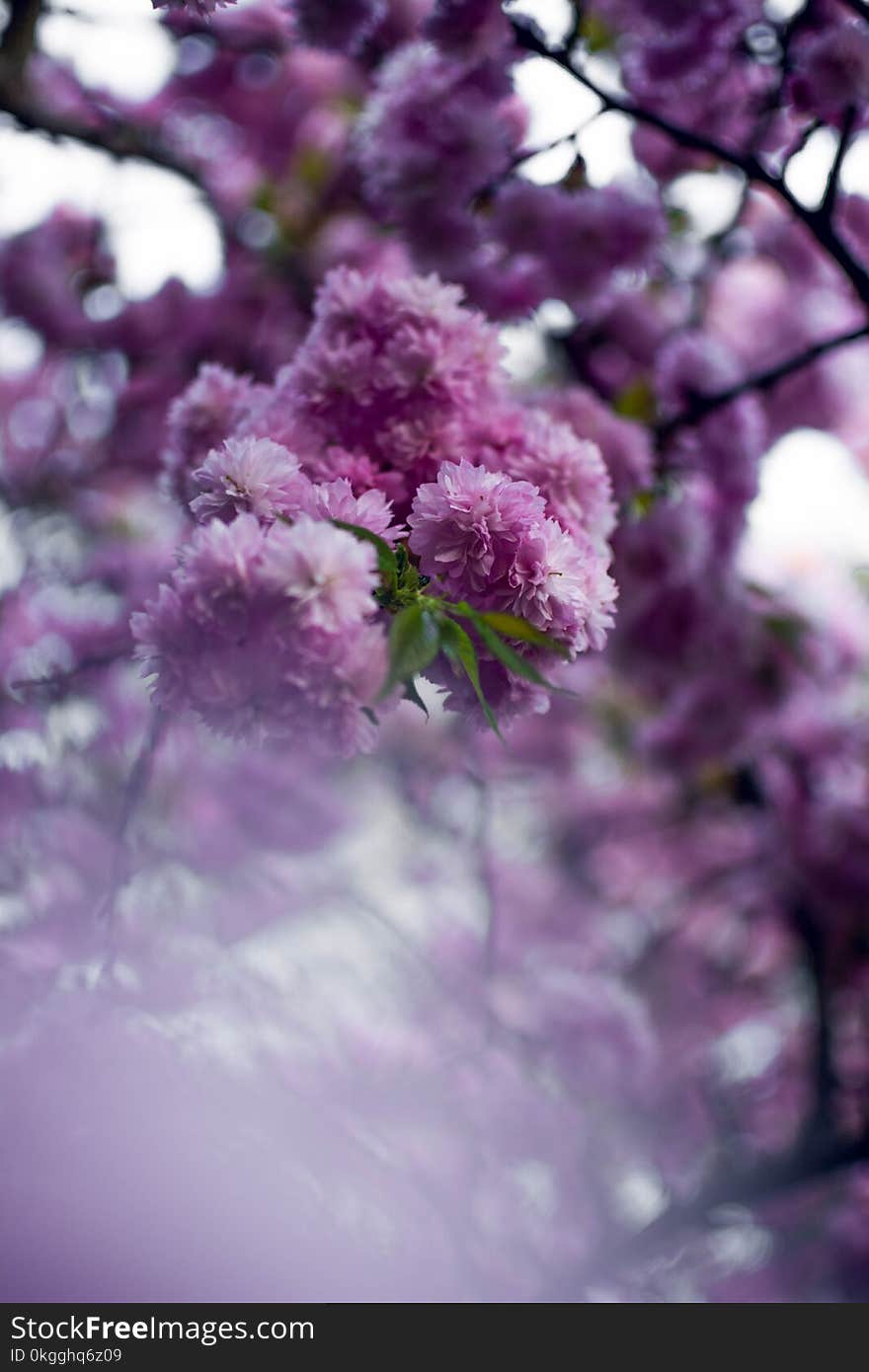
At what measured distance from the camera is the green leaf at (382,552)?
609mm

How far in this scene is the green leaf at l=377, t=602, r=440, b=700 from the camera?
1.76ft

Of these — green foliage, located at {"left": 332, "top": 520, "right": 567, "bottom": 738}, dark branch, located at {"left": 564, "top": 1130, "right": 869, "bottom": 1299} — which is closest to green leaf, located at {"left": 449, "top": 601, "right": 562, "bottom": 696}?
green foliage, located at {"left": 332, "top": 520, "right": 567, "bottom": 738}

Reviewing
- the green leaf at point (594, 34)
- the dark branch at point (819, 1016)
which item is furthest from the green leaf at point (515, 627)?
the dark branch at point (819, 1016)

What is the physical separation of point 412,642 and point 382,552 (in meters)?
0.09

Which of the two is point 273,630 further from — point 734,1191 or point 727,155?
point 734,1191

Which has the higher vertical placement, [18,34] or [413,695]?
[18,34]

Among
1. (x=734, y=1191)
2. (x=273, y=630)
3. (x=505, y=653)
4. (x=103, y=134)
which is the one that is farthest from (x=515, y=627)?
(x=734, y=1191)

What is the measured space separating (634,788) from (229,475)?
85.9 inches

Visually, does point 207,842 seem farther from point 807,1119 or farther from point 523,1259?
→ point 807,1119

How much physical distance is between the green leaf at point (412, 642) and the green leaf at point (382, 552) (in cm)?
5

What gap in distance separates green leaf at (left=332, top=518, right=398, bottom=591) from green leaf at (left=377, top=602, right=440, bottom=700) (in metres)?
0.05

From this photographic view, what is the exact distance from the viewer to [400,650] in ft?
1.80

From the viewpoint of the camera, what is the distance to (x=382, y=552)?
2.05ft

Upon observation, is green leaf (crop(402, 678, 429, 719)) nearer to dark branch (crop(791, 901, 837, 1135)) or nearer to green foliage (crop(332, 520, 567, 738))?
green foliage (crop(332, 520, 567, 738))
